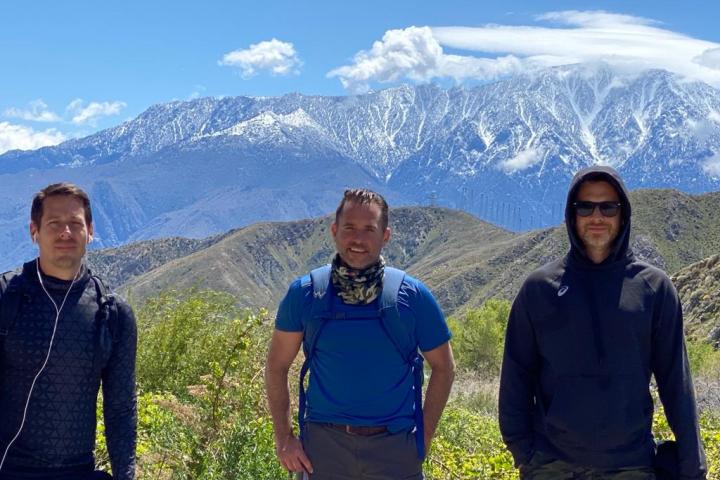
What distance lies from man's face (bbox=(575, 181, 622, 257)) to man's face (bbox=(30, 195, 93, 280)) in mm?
2574

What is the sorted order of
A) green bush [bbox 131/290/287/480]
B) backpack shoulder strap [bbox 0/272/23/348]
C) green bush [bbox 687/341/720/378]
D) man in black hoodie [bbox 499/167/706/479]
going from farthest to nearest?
1. green bush [bbox 687/341/720/378]
2. green bush [bbox 131/290/287/480]
3. man in black hoodie [bbox 499/167/706/479]
4. backpack shoulder strap [bbox 0/272/23/348]

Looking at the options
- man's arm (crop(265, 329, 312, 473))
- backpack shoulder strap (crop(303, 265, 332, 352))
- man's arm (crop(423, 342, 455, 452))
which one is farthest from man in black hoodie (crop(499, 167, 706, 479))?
man's arm (crop(265, 329, 312, 473))

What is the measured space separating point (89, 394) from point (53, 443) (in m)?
0.28

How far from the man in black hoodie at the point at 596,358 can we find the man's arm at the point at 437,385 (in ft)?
1.04

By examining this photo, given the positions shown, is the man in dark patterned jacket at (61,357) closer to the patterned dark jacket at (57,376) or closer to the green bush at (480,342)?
the patterned dark jacket at (57,376)

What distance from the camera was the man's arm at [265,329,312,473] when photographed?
430 cm

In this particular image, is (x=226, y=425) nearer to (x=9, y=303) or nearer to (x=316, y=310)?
(x=316, y=310)

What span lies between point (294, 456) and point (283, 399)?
35 cm

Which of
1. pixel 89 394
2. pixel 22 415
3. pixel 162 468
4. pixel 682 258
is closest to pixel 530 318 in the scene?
pixel 89 394

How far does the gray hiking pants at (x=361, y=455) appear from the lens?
4168 mm

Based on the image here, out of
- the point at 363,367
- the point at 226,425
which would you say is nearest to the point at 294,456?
the point at 363,367

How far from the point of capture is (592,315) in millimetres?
4105

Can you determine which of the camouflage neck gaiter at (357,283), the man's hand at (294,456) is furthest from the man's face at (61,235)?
the man's hand at (294,456)

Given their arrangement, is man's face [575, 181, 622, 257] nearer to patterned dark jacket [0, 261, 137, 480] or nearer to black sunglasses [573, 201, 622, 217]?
black sunglasses [573, 201, 622, 217]
